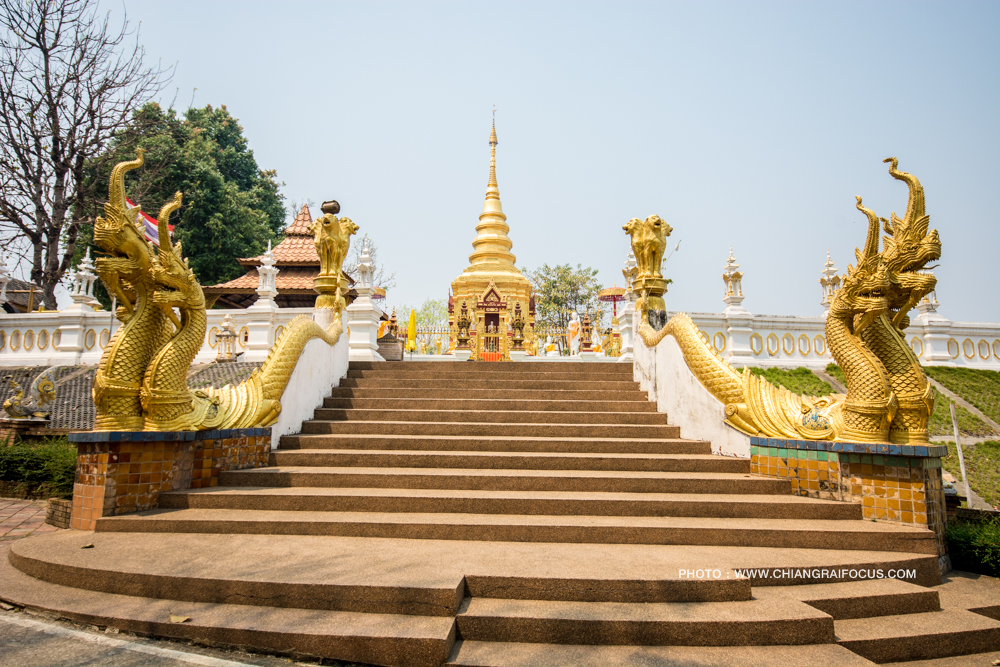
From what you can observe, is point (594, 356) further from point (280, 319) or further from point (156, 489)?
point (156, 489)

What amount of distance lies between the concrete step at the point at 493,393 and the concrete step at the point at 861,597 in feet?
14.9

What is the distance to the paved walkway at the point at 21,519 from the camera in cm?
510

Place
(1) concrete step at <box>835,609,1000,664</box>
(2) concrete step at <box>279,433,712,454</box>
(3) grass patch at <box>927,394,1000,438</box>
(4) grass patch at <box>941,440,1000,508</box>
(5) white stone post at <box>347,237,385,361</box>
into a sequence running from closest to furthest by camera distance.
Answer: (1) concrete step at <box>835,609,1000,664</box>, (2) concrete step at <box>279,433,712,454</box>, (4) grass patch at <box>941,440,1000,508</box>, (3) grass patch at <box>927,394,1000,438</box>, (5) white stone post at <box>347,237,385,361</box>

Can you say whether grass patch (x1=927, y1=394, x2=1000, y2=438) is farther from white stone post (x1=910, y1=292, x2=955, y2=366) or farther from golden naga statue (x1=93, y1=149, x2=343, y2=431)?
golden naga statue (x1=93, y1=149, x2=343, y2=431)

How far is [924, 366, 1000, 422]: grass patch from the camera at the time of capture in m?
11.0

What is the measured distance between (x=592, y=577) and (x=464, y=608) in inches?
31.7

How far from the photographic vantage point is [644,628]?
9.77ft

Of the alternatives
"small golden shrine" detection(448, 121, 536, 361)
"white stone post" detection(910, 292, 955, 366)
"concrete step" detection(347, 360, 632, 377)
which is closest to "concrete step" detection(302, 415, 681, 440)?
"concrete step" detection(347, 360, 632, 377)

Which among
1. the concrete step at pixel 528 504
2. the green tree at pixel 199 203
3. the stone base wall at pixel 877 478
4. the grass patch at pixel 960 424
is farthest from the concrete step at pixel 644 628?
the green tree at pixel 199 203

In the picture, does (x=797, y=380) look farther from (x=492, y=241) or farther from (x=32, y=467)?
(x=492, y=241)

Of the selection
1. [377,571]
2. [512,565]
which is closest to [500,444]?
[512,565]

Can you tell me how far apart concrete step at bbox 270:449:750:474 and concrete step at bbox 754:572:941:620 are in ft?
6.67

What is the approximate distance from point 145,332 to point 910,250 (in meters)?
7.10

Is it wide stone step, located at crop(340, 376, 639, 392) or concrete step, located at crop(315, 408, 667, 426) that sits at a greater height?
wide stone step, located at crop(340, 376, 639, 392)
